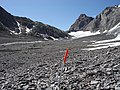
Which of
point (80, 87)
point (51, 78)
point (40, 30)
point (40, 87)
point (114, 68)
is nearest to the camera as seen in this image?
point (80, 87)

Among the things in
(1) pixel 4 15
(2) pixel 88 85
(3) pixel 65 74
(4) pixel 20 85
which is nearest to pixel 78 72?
(3) pixel 65 74

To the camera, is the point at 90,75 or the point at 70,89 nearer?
the point at 70,89

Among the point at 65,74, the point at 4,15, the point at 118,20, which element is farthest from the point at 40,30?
the point at 65,74

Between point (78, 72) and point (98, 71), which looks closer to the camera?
point (98, 71)

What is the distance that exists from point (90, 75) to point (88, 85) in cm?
163

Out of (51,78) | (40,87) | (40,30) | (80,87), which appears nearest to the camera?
(80,87)

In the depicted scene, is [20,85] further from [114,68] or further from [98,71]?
[114,68]

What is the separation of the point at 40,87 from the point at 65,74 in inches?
102

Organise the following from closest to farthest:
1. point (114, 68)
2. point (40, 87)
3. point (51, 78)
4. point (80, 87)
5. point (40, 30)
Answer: point (80, 87) < point (40, 87) < point (114, 68) < point (51, 78) < point (40, 30)

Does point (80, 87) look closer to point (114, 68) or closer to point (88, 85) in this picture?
point (88, 85)

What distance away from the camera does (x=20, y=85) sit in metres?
12.7

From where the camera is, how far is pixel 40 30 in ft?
643

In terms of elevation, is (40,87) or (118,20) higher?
(118,20)

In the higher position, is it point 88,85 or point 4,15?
point 4,15
